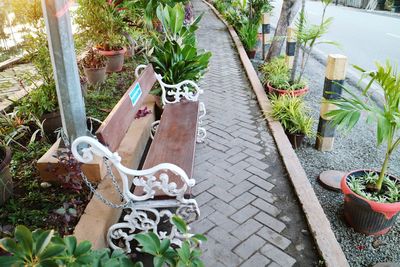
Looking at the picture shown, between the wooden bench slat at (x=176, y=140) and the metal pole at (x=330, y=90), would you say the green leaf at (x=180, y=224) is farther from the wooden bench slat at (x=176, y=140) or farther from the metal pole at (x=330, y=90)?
the metal pole at (x=330, y=90)

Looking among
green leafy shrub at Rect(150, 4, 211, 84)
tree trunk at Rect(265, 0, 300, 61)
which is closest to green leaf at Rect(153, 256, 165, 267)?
green leafy shrub at Rect(150, 4, 211, 84)

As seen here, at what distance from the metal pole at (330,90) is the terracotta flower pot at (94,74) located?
3.13 metres

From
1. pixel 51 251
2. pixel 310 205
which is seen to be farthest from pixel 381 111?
pixel 51 251

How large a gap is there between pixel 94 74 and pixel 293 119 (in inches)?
114

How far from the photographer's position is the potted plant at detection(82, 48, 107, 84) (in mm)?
4963

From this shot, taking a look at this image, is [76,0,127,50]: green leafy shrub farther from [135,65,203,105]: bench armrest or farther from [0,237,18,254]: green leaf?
[0,237,18,254]: green leaf

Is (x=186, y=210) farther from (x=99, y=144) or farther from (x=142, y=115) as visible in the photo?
(x=142, y=115)

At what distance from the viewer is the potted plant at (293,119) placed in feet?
14.3

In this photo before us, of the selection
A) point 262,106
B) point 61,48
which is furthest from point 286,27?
point 61,48

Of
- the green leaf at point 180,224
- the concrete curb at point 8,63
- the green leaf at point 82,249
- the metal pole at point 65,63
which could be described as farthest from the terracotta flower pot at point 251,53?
the green leaf at point 82,249

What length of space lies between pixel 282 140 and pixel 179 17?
2138 mm

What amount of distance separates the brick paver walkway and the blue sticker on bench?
3.34 ft

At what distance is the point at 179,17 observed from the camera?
4.60 m

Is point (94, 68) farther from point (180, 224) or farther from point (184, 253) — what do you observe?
point (184, 253)
